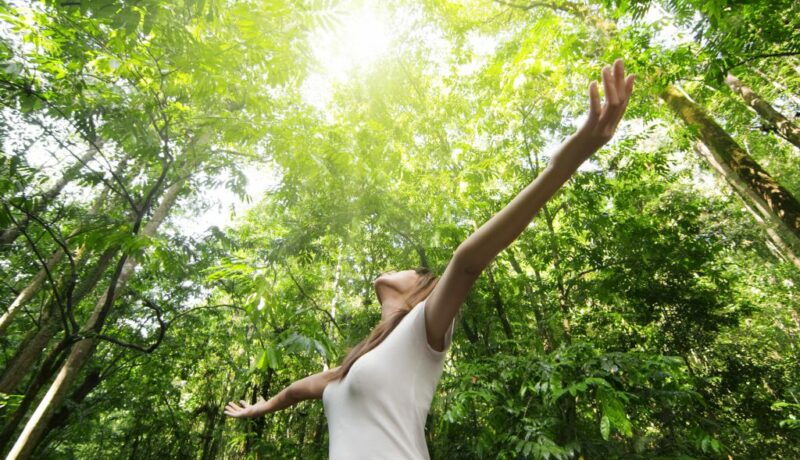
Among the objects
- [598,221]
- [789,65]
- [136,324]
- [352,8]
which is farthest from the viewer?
[136,324]

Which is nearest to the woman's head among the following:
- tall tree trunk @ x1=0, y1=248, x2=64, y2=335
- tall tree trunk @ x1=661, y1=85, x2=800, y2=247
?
tall tree trunk @ x1=661, y1=85, x2=800, y2=247

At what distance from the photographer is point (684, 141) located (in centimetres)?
488

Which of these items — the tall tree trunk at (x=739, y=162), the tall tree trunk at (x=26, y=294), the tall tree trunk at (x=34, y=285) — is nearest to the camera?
the tall tree trunk at (x=739, y=162)

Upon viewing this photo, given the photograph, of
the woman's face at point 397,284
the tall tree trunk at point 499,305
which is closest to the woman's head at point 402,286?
the woman's face at point 397,284

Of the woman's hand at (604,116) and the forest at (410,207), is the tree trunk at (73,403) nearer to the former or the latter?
the forest at (410,207)

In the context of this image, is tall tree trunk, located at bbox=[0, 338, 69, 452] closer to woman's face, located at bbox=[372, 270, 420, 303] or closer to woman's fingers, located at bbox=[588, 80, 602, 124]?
woman's face, located at bbox=[372, 270, 420, 303]

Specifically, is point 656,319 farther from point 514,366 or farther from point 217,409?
point 217,409

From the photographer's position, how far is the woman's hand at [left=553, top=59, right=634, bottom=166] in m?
0.80

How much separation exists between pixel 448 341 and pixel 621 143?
513 cm

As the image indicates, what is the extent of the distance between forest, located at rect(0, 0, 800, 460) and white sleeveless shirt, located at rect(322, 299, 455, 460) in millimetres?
1231

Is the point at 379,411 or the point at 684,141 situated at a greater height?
the point at 684,141

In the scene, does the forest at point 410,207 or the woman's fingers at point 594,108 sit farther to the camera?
the forest at point 410,207

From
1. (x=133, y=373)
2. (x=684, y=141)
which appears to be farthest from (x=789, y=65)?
(x=133, y=373)

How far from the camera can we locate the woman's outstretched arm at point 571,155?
80 centimetres
